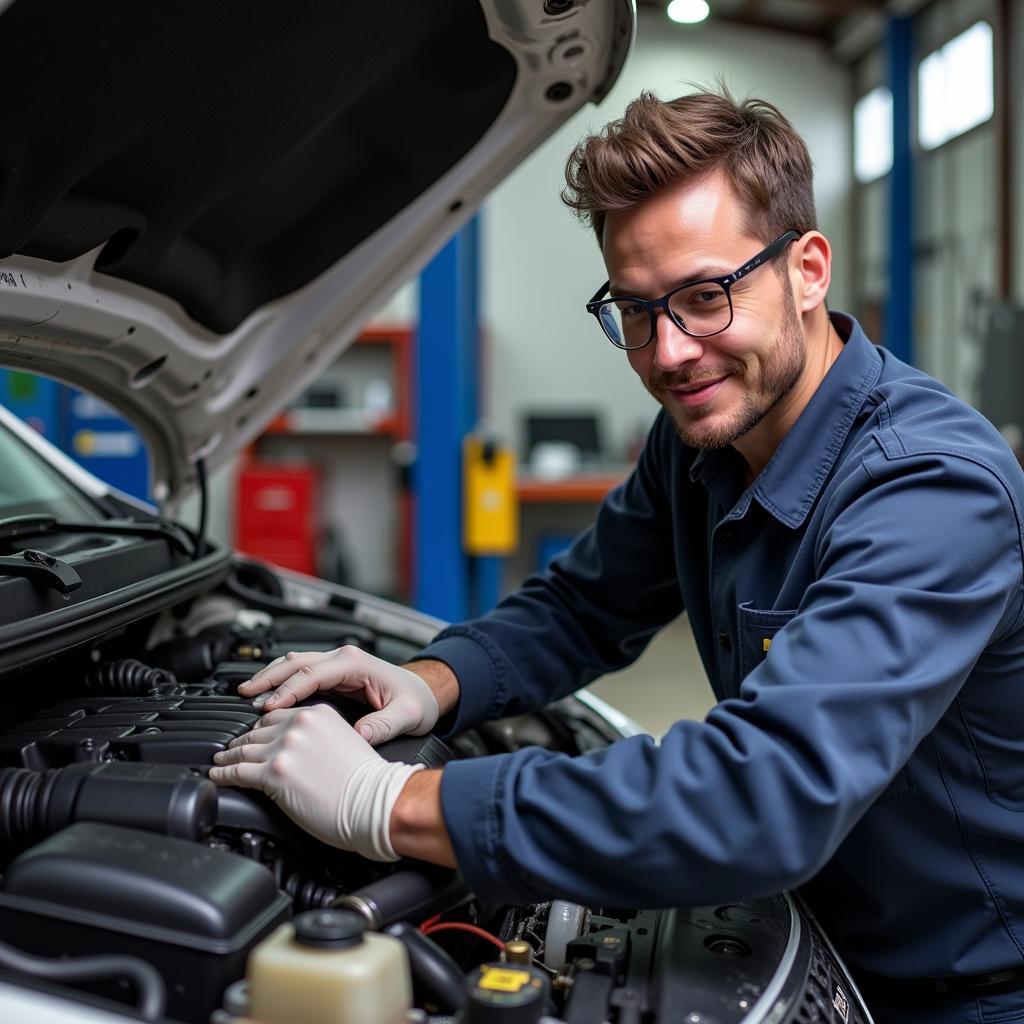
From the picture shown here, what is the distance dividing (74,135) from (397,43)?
391 mm

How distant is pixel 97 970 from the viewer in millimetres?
732

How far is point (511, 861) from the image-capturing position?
89cm

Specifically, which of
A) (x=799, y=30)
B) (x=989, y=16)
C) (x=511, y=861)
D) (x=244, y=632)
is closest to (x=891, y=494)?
(x=511, y=861)

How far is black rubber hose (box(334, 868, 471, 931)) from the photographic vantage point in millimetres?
913

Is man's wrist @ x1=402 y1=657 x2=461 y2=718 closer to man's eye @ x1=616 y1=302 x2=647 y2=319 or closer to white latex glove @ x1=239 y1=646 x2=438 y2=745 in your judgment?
white latex glove @ x1=239 y1=646 x2=438 y2=745

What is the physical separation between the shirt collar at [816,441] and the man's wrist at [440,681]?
17.4 inches

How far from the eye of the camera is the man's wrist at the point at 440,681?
1.36 m

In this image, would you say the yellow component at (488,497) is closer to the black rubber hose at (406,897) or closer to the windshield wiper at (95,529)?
the windshield wiper at (95,529)

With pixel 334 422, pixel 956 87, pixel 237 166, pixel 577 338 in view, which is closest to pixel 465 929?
pixel 237 166

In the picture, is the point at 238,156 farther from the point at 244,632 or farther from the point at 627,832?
the point at 627,832

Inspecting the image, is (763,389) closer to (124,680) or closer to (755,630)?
(755,630)

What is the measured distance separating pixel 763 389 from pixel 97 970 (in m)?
0.92

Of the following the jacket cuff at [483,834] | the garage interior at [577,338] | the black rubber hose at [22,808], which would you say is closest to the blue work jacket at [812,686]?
the jacket cuff at [483,834]

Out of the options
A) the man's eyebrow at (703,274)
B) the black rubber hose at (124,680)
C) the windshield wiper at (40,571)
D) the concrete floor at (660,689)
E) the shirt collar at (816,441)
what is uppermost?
the man's eyebrow at (703,274)
